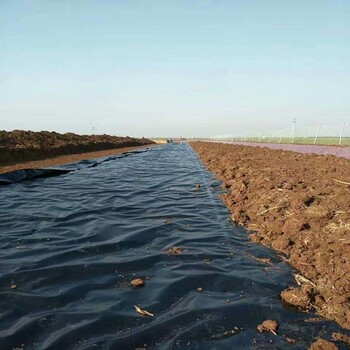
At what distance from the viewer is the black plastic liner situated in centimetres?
286

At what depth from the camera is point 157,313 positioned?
3225mm

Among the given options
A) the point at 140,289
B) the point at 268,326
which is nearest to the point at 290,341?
the point at 268,326

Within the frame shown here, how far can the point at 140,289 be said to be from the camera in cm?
374

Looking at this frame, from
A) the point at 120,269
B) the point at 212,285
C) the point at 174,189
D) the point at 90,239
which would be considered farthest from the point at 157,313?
the point at 174,189

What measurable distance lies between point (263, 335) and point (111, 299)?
1.55 m

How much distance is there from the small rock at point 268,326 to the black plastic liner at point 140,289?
1.9 inches

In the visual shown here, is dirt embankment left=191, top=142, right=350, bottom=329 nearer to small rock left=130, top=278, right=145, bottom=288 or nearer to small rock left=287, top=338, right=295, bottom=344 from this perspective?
small rock left=287, top=338, right=295, bottom=344

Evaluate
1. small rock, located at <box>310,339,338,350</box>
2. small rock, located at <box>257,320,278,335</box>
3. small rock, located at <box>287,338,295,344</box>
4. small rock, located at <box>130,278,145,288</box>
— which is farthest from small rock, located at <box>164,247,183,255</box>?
small rock, located at <box>310,339,338,350</box>

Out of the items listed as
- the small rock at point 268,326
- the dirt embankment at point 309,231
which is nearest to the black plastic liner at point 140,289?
the small rock at point 268,326

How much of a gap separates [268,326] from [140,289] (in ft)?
4.70

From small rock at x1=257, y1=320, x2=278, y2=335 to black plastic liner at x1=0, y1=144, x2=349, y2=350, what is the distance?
48 mm

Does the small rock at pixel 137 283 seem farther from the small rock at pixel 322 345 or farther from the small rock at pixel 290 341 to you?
the small rock at pixel 322 345

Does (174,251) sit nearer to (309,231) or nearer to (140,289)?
(140,289)

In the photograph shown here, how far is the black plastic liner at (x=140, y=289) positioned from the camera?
2.86 metres
